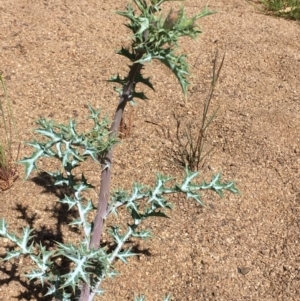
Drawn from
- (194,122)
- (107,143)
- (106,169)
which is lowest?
(194,122)

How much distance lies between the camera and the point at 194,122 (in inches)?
107

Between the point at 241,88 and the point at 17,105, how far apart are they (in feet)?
4.08

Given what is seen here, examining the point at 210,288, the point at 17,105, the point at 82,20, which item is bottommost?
the point at 210,288

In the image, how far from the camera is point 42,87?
2770 millimetres

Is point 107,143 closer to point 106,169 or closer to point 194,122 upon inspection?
point 106,169

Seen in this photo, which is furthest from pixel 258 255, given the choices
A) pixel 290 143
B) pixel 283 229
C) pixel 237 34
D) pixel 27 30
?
pixel 27 30

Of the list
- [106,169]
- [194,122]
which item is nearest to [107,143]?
[106,169]

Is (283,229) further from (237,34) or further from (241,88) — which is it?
(237,34)

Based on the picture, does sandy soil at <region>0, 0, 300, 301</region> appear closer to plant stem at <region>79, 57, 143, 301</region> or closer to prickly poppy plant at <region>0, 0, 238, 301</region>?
prickly poppy plant at <region>0, 0, 238, 301</region>

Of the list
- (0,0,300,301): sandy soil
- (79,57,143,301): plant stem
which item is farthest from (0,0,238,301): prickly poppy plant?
(0,0,300,301): sandy soil

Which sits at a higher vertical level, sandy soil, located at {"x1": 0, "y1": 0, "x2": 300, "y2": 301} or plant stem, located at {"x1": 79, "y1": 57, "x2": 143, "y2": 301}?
plant stem, located at {"x1": 79, "y1": 57, "x2": 143, "y2": 301}

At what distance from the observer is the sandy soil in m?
2.14

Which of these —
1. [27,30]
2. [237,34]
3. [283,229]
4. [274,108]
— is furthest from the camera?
[237,34]

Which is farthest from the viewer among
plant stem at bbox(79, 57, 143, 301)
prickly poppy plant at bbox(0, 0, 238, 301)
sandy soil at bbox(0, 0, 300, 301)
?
sandy soil at bbox(0, 0, 300, 301)
